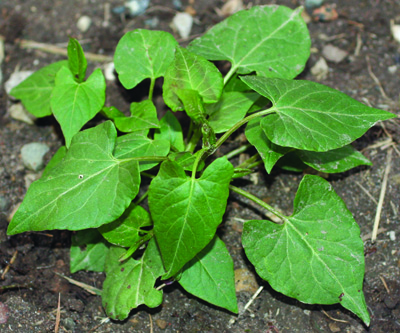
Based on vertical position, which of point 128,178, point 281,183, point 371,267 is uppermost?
point 128,178

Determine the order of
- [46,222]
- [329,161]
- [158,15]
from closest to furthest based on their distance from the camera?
[46,222] < [329,161] < [158,15]

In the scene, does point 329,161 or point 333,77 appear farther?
point 333,77

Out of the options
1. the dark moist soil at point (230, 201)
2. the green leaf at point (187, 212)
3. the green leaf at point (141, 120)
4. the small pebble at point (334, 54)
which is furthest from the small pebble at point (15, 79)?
the small pebble at point (334, 54)

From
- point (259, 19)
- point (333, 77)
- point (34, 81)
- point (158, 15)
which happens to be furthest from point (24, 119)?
point (333, 77)

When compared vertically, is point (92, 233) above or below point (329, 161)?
below

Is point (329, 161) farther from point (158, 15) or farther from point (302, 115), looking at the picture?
point (158, 15)

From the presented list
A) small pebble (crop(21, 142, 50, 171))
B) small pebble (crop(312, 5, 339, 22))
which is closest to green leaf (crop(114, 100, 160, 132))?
small pebble (crop(21, 142, 50, 171))

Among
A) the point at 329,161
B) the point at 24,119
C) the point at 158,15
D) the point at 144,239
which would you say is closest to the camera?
the point at 144,239

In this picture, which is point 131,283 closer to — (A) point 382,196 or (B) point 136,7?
(A) point 382,196
